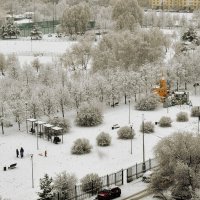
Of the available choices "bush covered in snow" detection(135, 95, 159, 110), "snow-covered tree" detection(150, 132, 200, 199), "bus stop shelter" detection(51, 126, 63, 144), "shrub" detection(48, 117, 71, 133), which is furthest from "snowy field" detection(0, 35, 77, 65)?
"snow-covered tree" detection(150, 132, 200, 199)

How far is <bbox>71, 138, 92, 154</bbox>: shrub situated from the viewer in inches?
1582

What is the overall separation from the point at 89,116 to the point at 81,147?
775cm

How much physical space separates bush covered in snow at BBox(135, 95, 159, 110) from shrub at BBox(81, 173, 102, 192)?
835 inches

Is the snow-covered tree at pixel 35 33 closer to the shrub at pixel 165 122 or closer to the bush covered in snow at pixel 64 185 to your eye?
the shrub at pixel 165 122

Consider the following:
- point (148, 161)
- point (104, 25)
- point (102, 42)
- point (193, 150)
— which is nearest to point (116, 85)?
point (102, 42)

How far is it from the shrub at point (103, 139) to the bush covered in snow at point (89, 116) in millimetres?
5695

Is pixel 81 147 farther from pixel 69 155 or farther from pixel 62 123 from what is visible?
pixel 62 123

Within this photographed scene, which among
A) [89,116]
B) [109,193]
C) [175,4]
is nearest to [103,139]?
[89,116]

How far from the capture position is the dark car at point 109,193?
102 feet

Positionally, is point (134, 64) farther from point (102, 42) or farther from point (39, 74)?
point (39, 74)

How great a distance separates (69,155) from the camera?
132 feet

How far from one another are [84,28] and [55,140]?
70.7 m

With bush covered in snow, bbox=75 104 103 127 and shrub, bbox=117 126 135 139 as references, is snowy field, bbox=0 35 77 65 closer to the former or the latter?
bush covered in snow, bbox=75 104 103 127

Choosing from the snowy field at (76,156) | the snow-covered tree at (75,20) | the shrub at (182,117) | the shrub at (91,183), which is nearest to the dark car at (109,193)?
the shrub at (91,183)
